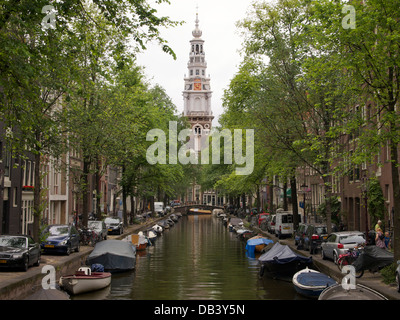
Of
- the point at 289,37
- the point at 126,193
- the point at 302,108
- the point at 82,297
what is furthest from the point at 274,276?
the point at 126,193

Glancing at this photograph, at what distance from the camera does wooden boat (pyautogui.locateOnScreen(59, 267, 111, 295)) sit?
21.1m

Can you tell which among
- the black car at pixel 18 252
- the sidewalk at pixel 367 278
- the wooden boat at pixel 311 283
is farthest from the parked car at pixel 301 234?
the black car at pixel 18 252

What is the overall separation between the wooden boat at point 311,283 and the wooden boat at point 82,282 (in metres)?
7.76

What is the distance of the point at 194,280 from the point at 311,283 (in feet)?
22.9

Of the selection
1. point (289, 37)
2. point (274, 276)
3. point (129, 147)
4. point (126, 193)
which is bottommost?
point (274, 276)

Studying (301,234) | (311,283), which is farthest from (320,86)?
(301,234)

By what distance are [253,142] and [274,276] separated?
1581 cm

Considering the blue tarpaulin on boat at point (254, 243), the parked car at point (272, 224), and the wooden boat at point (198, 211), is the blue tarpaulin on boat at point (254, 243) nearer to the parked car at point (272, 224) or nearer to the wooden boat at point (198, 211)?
the parked car at point (272, 224)

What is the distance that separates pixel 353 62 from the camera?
2009cm

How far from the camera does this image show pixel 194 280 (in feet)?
85.0

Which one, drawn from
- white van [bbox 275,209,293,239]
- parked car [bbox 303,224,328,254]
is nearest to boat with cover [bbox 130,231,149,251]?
white van [bbox 275,209,293,239]

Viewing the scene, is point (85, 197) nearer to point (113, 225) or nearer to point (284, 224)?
point (113, 225)

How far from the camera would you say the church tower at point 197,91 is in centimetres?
17450
